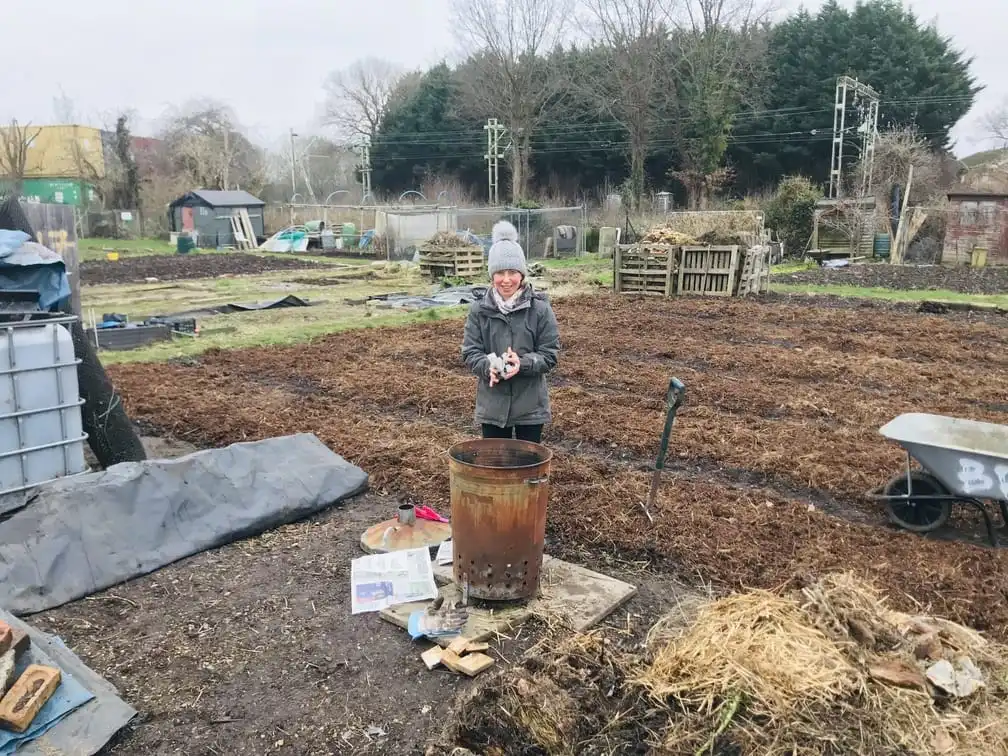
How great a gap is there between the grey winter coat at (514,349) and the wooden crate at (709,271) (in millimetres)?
13252

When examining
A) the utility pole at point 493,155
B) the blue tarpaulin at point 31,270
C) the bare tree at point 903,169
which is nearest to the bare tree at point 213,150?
the utility pole at point 493,155

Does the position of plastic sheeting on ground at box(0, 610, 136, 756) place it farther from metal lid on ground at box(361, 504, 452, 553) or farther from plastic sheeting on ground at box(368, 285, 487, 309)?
plastic sheeting on ground at box(368, 285, 487, 309)

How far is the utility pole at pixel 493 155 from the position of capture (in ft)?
146

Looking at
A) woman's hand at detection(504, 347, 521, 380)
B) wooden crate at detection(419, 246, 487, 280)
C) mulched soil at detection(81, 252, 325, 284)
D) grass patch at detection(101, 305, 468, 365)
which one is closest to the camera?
woman's hand at detection(504, 347, 521, 380)

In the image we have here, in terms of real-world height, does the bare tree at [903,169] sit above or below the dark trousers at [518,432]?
above

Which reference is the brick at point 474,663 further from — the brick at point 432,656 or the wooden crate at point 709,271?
the wooden crate at point 709,271

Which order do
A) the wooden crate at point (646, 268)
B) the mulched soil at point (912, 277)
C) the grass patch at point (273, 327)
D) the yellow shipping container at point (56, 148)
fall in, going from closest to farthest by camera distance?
the grass patch at point (273, 327)
the wooden crate at point (646, 268)
the mulched soil at point (912, 277)
the yellow shipping container at point (56, 148)

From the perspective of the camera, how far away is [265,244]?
3691 centimetres

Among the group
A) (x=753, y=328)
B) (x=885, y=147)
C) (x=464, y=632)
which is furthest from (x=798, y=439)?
(x=885, y=147)

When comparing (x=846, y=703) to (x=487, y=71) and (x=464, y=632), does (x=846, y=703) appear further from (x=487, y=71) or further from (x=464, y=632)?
(x=487, y=71)

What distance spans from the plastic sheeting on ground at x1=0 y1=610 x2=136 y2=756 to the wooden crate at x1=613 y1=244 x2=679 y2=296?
50.8 ft

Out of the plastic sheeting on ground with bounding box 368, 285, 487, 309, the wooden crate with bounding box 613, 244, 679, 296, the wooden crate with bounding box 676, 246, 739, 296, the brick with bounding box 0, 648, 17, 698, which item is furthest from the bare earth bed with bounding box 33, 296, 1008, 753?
the wooden crate with bounding box 613, 244, 679, 296

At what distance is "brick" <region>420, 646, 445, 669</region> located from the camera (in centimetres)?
339

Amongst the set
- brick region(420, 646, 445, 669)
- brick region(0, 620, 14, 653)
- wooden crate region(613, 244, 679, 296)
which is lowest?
brick region(420, 646, 445, 669)
